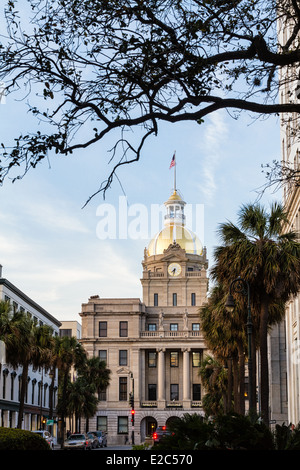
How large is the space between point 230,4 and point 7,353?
3680 centimetres

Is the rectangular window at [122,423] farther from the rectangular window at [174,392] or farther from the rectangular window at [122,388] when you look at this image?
the rectangular window at [174,392]

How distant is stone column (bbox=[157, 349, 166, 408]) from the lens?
339ft

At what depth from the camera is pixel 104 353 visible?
106m

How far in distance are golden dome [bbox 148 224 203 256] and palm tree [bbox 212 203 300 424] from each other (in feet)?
291

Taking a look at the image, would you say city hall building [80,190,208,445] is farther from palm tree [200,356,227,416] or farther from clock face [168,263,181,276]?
palm tree [200,356,227,416]

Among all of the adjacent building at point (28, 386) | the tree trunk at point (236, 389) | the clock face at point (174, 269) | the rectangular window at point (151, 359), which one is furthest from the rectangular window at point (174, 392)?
the tree trunk at point (236, 389)

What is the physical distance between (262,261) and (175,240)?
91938mm

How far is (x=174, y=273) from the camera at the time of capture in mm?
116500

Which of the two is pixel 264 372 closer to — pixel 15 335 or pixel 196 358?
pixel 15 335

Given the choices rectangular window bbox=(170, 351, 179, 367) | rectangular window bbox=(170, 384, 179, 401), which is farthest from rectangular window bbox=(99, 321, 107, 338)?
rectangular window bbox=(170, 384, 179, 401)

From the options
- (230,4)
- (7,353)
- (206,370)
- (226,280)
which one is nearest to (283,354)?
(206,370)

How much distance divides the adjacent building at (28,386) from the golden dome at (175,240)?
3211 cm

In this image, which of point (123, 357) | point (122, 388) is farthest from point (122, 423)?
point (123, 357)
